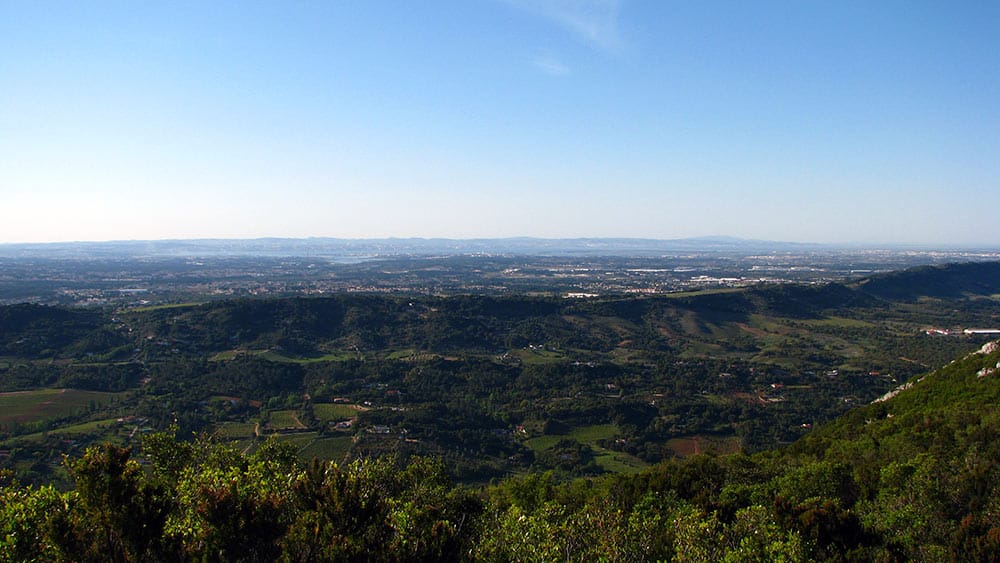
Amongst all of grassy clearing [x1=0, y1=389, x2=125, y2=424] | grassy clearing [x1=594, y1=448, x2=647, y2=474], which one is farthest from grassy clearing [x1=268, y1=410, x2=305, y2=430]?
grassy clearing [x1=594, y1=448, x2=647, y2=474]

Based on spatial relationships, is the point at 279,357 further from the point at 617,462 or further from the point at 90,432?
the point at 617,462

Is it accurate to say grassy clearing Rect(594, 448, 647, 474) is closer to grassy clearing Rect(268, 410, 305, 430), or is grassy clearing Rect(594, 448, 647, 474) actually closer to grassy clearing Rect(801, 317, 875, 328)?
grassy clearing Rect(268, 410, 305, 430)

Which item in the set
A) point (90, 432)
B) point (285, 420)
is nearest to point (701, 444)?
point (285, 420)

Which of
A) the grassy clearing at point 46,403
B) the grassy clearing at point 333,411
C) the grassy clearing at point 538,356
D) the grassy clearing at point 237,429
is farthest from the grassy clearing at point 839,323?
the grassy clearing at point 46,403

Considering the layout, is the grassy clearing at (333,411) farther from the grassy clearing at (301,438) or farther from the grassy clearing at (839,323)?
the grassy clearing at (839,323)

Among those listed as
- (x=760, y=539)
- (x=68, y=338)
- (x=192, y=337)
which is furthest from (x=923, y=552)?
(x=68, y=338)

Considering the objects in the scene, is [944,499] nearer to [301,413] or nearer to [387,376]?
[301,413]
